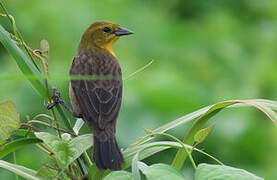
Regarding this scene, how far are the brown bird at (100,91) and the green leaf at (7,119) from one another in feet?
0.75

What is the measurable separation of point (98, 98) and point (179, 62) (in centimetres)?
310

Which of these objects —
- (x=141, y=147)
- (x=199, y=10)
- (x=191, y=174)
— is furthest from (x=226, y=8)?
(x=141, y=147)

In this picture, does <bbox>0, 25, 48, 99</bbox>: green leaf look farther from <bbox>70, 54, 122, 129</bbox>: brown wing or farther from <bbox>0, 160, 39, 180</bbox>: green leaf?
<bbox>70, 54, 122, 129</bbox>: brown wing

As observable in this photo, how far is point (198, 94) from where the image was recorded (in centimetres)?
475

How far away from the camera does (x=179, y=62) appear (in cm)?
550

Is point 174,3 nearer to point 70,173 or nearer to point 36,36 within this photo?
point 36,36

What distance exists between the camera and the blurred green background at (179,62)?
437cm

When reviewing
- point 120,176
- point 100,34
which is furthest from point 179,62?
point 120,176

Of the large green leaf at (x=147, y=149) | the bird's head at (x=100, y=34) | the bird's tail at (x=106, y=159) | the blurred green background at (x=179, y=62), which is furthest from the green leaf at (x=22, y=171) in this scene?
the blurred green background at (x=179, y=62)

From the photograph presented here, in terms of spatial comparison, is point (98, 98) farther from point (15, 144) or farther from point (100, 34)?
point (15, 144)

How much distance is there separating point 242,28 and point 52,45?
8.40ft

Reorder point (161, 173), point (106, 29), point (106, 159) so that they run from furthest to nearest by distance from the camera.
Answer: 1. point (106, 29)
2. point (106, 159)
3. point (161, 173)

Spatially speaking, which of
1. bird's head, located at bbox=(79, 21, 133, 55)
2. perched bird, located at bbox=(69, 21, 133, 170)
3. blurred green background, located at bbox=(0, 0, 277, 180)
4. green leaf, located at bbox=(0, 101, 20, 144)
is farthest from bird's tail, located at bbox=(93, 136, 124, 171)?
blurred green background, located at bbox=(0, 0, 277, 180)

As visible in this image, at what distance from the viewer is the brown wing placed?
2.36m
